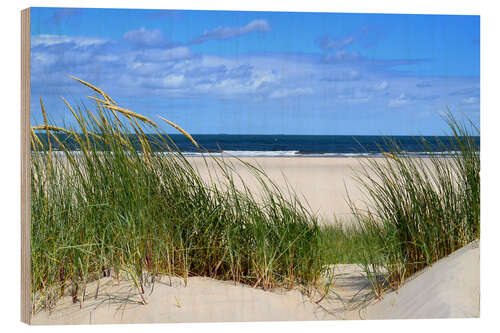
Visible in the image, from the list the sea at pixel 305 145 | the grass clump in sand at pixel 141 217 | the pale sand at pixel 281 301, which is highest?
the sea at pixel 305 145

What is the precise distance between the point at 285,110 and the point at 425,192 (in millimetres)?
1130

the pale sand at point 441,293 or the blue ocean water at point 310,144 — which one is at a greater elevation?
the blue ocean water at point 310,144

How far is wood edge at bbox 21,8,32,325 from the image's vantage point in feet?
14.6

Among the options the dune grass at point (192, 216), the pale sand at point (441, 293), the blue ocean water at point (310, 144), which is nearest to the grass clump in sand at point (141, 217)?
the dune grass at point (192, 216)

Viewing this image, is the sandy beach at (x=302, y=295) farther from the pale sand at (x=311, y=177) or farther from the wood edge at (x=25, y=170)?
the wood edge at (x=25, y=170)

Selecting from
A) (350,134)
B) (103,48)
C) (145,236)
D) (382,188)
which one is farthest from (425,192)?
(103,48)

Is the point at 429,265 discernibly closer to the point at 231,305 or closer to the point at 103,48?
the point at 231,305

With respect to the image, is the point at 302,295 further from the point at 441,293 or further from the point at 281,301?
the point at 441,293

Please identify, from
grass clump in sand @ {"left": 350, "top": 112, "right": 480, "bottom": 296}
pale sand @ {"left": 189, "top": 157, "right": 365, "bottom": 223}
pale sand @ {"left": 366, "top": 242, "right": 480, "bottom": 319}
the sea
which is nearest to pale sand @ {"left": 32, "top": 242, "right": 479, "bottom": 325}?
pale sand @ {"left": 366, "top": 242, "right": 480, "bottom": 319}

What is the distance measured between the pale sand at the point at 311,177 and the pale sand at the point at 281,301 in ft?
1.51

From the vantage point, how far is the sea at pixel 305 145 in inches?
182

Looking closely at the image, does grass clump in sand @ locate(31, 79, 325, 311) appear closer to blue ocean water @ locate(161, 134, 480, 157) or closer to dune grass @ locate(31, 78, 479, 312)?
dune grass @ locate(31, 78, 479, 312)

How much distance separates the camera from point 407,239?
185 inches

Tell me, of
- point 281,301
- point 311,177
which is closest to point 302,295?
point 281,301
